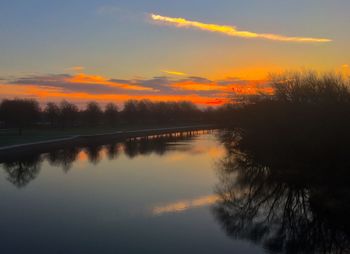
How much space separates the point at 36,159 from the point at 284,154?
21641 mm

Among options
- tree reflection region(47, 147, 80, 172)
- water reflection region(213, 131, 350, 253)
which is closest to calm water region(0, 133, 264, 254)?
water reflection region(213, 131, 350, 253)

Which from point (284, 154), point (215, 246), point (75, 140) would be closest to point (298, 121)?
point (284, 154)

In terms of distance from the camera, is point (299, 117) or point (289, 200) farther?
point (299, 117)

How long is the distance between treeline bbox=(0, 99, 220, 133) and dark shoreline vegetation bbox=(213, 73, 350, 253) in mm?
38267

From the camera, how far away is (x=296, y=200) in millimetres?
21078

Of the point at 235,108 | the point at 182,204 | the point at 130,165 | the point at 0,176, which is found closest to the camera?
the point at 182,204

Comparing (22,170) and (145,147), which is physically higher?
(22,170)

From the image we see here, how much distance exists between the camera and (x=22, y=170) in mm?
32938

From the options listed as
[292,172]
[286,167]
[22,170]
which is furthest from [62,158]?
[292,172]

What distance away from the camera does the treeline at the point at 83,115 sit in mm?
75938

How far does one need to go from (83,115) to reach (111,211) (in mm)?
115459

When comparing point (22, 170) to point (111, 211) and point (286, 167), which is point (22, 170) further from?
point (286, 167)

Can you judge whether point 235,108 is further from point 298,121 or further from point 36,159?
point 36,159

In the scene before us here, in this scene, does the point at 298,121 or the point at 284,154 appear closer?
the point at 298,121
